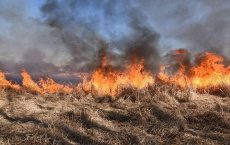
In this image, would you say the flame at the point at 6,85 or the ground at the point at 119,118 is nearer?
the ground at the point at 119,118

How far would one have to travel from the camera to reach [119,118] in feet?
42.5

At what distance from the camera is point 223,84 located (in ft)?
52.2

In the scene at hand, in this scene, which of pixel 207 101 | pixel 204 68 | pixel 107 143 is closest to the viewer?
pixel 107 143

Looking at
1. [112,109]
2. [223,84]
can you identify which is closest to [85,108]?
[112,109]

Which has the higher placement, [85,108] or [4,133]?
[85,108]

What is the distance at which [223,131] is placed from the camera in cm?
1155

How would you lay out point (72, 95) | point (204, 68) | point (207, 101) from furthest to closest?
1. point (204, 68)
2. point (72, 95)
3. point (207, 101)

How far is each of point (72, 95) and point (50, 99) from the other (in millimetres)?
803

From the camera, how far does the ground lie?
10859mm

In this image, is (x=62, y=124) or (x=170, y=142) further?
(x=62, y=124)

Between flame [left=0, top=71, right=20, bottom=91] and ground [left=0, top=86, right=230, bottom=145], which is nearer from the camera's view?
ground [left=0, top=86, right=230, bottom=145]

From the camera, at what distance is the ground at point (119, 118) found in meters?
10.9

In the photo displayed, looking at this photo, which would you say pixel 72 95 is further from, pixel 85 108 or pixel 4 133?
pixel 4 133

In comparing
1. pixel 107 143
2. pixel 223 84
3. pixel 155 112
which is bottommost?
pixel 107 143
